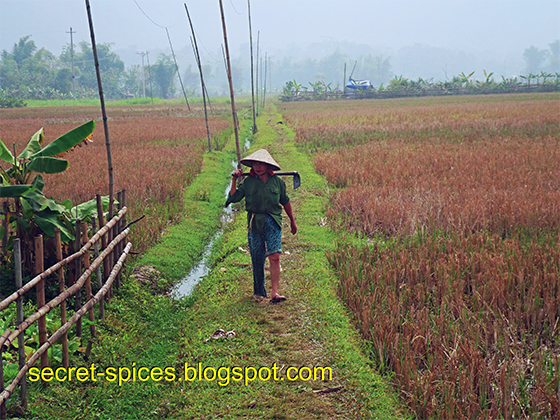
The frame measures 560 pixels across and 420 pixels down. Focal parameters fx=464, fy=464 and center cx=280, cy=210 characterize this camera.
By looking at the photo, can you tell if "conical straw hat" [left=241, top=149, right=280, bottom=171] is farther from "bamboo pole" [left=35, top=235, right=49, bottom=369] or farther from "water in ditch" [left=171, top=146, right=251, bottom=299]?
"water in ditch" [left=171, top=146, right=251, bottom=299]

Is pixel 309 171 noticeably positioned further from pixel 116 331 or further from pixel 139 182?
pixel 116 331

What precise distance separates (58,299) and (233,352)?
143 cm

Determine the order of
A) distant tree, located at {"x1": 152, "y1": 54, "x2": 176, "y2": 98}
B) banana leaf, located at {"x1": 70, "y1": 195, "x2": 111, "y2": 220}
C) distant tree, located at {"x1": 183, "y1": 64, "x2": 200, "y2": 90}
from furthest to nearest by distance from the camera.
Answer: distant tree, located at {"x1": 183, "y1": 64, "x2": 200, "y2": 90} < distant tree, located at {"x1": 152, "y1": 54, "x2": 176, "y2": 98} < banana leaf, located at {"x1": 70, "y1": 195, "x2": 111, "y2": 220}

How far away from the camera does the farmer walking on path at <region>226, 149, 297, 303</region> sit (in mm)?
4355

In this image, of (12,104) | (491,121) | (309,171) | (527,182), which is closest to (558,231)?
(527,182)

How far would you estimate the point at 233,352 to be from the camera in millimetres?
3873

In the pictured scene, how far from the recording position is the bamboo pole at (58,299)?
9.23 ft

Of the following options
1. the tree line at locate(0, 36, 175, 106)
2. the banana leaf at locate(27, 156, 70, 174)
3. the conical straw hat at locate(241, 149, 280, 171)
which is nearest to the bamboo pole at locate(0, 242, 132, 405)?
the banana leaf at locate(27, 156, 70, 174)

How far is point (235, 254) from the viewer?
6375 millimetres

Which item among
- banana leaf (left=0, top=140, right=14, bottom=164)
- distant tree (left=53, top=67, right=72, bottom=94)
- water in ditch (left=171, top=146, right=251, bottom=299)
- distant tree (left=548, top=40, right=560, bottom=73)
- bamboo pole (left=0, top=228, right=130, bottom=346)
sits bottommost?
water in ditch (left=171, top=146, right=251, bottom=299)

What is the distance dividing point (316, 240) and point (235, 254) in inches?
48.1

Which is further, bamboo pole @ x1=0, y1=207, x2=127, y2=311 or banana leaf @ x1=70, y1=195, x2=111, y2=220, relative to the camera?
banana leaf @ x1=70, y1=195, x2=111, y2=220

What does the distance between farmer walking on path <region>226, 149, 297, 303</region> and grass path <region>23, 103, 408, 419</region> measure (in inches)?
22.7

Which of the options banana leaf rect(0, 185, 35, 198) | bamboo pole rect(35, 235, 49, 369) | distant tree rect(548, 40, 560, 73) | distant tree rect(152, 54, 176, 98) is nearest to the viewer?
bamboo pole rect(35, 235, 49, 369)
